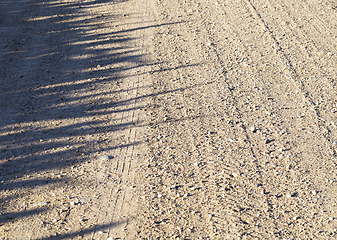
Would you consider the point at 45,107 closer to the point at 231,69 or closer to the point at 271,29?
the point at 231,69

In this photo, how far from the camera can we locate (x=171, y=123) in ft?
18.2

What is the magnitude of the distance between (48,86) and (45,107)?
24.7 inches

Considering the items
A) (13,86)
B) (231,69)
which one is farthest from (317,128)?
Result: (13,86)

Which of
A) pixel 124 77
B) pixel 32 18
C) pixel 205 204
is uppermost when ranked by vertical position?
pixel 32 18

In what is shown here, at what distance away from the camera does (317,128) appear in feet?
17.5

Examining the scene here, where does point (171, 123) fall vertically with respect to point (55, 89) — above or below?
below

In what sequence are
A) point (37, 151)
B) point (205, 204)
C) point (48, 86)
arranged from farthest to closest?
point (48, 86), point (37, 151), point (205, 204)

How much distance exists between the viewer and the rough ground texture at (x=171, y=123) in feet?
13.6

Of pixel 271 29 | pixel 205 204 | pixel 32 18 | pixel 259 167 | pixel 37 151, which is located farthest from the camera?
A: pixel 32 18

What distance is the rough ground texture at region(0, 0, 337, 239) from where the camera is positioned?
4.14 metres

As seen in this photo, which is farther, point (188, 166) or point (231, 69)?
point (231, 69)

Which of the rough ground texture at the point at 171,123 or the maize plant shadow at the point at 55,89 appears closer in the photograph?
the rough ground texture at the point at 171,123

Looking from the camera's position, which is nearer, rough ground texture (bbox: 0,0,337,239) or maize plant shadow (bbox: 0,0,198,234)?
rough ground texture (bbox: 0,0,337,239)

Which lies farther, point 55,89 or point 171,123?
point 55,89
